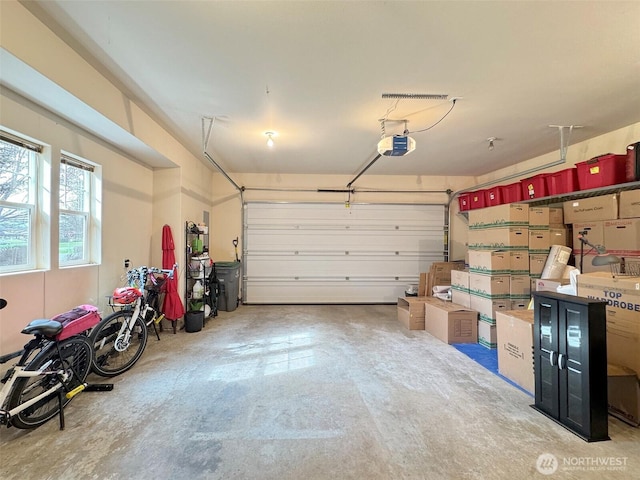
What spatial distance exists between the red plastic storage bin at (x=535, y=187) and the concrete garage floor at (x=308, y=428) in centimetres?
268

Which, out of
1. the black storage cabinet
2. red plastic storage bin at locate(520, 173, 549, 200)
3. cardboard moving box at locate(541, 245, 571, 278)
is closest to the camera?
the black storage cabinet

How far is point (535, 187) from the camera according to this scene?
13.8ft

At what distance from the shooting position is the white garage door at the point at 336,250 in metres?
6.50

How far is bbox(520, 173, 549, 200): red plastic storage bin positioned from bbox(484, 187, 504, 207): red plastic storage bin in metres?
0.39

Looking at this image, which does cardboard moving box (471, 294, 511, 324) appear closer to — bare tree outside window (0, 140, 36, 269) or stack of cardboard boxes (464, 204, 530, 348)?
stack of cardboard boxes (464, 204, 530, 348)

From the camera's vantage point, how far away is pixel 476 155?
5.07 m

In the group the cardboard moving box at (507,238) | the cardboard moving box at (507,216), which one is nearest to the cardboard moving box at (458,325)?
the cardboard moving box at (507,238)

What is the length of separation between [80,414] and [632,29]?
16.7ft

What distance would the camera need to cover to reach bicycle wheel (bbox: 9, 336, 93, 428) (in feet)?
6.64

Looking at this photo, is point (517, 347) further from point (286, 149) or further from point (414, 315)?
point (286, 149)

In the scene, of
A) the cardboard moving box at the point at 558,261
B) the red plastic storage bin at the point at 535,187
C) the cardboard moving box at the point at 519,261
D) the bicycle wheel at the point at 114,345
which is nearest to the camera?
the bicycle wheel at the point at 114,345

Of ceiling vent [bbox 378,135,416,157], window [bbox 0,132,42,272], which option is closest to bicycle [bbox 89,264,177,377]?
window [bbox 0,132,42,272]

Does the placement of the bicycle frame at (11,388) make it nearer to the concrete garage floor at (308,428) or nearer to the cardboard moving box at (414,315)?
the concrete garage floor at (308,428)

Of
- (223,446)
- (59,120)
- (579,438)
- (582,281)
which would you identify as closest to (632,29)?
(582,281)
